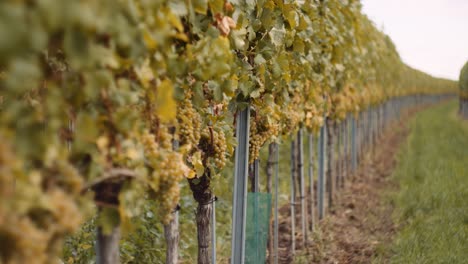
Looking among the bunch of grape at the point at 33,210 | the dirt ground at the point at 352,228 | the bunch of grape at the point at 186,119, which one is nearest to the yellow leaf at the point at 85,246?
the bunch of grape at the point at 186,119

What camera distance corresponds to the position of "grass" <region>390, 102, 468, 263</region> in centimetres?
542

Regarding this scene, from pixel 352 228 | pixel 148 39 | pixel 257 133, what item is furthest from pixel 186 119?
pixel 352 228

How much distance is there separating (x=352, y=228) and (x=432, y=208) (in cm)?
113

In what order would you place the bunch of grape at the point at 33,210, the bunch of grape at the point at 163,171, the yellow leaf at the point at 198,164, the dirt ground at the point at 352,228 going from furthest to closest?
the dirt ground at the point at 352,228
the yellow leaf at the point at 198,164
the bunch of grape at the point at 163,171
the bunch of grape at the point at 33,210

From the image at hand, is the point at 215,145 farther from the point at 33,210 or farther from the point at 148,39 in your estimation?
the point at 33,210

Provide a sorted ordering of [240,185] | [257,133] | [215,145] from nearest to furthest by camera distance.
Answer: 1. [215,145]
2. [240,185]
3. [257,133]

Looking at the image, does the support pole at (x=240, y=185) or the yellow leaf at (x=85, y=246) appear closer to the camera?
the support pole at (x=240, y=185)

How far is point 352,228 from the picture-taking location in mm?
7062

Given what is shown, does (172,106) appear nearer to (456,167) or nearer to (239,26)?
(239,26)

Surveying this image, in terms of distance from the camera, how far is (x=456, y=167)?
961cm

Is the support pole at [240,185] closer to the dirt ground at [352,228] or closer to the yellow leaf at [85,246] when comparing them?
the yellow leaf at [85,246]

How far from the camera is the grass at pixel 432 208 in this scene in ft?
17.8

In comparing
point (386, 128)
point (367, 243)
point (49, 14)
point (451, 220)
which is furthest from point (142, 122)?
point (386, 128)

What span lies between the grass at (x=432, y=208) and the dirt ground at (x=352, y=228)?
0.22 meters
